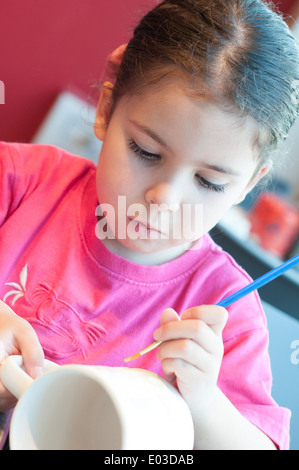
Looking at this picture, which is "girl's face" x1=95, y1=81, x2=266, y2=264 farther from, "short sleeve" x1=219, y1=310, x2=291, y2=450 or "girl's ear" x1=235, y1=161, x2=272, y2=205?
"short sleeve" x1=219, y1=310, x2=291, y2=450

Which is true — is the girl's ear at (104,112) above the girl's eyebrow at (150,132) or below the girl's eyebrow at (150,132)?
below

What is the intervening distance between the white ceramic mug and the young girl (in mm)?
→ 46

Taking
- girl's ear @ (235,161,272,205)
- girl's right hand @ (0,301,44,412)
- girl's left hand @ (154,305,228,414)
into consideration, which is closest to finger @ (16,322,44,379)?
girl's right hand @ (0,301,44,412)

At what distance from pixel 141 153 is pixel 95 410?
0.29 meters

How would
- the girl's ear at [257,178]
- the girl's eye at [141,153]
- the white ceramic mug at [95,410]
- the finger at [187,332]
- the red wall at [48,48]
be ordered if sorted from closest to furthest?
the white ceramic mug at [95,410], the finger at [187,332], the girl's eye at [141,153], the girl's ear at [257,178], the red wall at [48,48]

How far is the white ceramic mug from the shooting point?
401 mm

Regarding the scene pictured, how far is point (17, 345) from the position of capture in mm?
577

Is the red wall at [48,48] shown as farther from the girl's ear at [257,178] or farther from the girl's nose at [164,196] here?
the girl's nose at [164,196]

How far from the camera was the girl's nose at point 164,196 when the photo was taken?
60cm

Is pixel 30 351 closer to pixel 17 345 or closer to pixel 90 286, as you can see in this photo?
pixel 17 345

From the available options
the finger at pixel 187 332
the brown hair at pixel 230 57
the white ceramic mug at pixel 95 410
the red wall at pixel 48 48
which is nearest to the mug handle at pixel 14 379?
the white ceramic mug at pixel 95 410

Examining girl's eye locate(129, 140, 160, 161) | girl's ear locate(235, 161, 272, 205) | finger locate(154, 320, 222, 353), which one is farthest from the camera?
girl's ear locate(235, 161, 272, 205)

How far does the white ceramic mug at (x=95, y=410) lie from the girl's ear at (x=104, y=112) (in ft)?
1.25
